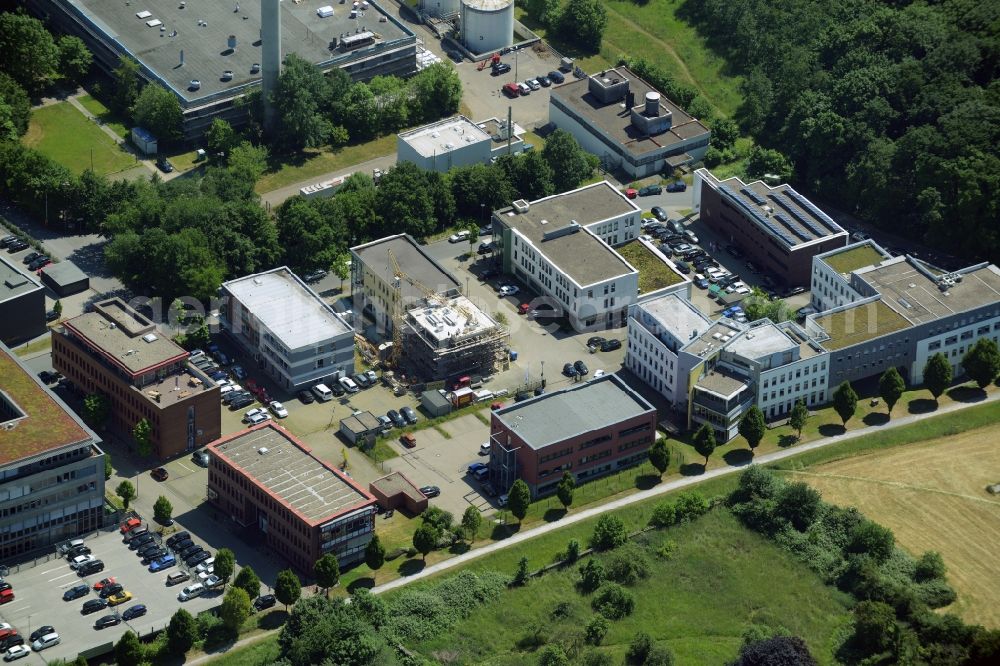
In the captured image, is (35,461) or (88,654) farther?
(35,461)

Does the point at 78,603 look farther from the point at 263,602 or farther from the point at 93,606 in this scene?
the point at 263,602

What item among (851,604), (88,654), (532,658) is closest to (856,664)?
(851,604)

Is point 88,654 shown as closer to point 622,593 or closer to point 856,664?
point 622,593

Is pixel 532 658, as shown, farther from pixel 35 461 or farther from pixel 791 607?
pixel 35 461

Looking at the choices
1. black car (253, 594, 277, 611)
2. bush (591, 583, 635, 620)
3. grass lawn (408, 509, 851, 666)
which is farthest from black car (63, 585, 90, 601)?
bush (591, 583, 635, 620)

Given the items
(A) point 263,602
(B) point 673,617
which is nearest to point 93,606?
(A) point 263,602

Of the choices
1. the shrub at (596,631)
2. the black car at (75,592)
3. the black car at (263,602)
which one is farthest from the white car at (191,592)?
the shrub at (596,631)

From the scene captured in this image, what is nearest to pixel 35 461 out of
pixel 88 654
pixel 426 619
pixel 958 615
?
pixel 88 654
